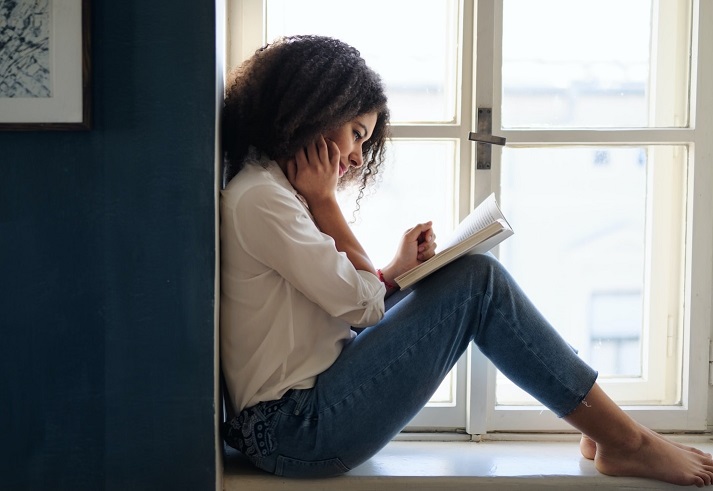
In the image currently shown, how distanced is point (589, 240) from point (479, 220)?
48 centimetres

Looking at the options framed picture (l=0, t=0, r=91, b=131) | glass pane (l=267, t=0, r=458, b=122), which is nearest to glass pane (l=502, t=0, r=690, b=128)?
glass pane (l=267, t=0, r=458, b=122)

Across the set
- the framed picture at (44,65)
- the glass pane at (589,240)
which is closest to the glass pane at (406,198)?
the glass pane at (589,240)

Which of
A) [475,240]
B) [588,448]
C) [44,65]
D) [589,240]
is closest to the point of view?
[44,65]

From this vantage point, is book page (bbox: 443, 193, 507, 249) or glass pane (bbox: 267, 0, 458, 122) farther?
glass pane (bbox: 267, 0, 458, 122)

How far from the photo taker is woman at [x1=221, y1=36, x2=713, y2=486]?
1.59 metres

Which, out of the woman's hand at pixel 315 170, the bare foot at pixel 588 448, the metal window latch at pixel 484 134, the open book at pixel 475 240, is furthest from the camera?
the metal window latch at pixel 484 134

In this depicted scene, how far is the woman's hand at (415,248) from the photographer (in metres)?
1.77

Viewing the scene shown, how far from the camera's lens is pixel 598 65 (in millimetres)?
1999

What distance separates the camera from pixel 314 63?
66.1 inches

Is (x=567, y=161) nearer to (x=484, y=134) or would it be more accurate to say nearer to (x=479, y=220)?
(x=484, y=134)

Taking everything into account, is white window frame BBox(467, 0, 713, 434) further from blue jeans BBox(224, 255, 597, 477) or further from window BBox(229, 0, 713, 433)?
blue jeans BBox(224, 255, 597, 477)

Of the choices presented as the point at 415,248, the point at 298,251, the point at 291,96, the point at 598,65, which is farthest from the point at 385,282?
the point at 598,65

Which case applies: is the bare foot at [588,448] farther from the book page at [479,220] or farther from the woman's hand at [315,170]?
the woman's hand at [315,170]

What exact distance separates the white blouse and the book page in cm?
20
